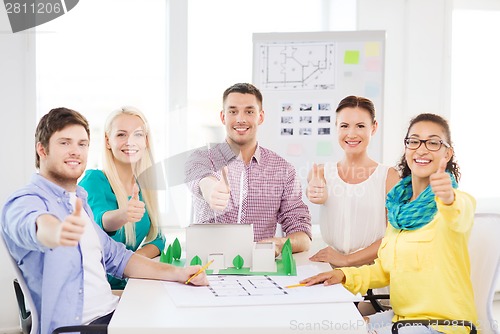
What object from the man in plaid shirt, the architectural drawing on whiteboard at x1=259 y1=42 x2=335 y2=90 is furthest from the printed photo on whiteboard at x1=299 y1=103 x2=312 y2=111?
the man in plaid shirt

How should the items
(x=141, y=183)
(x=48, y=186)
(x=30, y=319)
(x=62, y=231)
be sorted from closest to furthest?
1. (x=62, y=231)
2. (x=48, y=186)
3. (x=30, y=319)
4. (x=141, y=183)

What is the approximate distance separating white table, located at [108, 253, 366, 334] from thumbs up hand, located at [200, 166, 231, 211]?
2.14 feet

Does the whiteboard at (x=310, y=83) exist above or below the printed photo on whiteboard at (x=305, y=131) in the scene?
above

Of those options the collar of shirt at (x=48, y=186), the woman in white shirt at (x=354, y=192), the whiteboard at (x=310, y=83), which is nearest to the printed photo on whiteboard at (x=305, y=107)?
the whiteboard at (x=310, y=83)

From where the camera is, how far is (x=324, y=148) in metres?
3.84

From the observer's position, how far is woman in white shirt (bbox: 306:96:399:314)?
2684mm

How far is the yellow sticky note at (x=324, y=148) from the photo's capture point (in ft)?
12.6

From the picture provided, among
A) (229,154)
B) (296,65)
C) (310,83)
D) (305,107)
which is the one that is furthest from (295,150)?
(229,154)

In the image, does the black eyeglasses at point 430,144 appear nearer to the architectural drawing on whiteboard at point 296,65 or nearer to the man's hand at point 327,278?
the man's hand at point 327,278

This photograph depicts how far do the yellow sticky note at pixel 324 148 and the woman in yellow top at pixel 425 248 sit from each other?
62.8 inches

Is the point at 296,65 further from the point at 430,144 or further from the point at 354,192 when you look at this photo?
the point at 430,144

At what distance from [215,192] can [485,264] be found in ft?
3.49

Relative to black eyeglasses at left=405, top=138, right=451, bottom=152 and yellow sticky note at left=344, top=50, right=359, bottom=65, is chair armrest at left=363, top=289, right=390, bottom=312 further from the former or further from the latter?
yellow sticky note at left=344, top=50, right=359, bottom=65

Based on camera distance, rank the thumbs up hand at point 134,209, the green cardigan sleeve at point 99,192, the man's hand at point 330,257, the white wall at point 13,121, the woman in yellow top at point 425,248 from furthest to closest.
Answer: the white wall at point 13,121 < the green cardigan sleeve at point 99,192 < the man's hand at point 330,257 < the thumbs up hand at point 134,209 < the woman in yellow top at point 425,248
